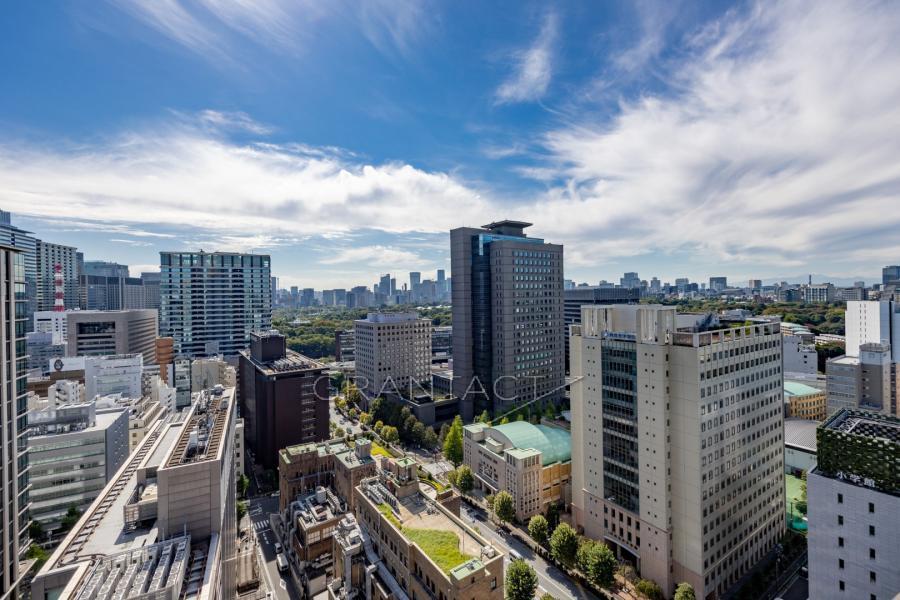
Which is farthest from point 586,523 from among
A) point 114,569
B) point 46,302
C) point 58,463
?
point 46,302

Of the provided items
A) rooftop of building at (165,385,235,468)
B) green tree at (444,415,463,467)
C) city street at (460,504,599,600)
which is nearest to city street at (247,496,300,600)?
rooftop of building at (165,385,235,468)

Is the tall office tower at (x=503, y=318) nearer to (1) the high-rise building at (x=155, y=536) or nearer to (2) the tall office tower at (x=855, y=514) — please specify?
(2) the tall office tower at (x=855, y=514)

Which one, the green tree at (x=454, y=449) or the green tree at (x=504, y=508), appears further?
the green tree at (x=454, y=449)

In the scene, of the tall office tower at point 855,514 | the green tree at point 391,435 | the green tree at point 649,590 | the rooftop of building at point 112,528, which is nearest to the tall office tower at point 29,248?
the green tree at point 391,435

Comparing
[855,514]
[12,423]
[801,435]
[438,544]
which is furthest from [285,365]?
[801,435]

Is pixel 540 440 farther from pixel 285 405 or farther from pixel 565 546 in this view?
pixel 285 405
